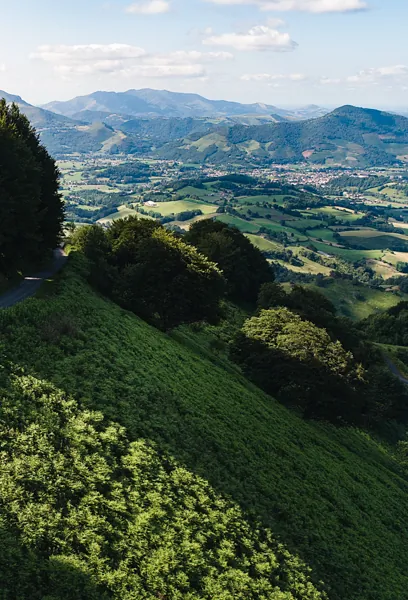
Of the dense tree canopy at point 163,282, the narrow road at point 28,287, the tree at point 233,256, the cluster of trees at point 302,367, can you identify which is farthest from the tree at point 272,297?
the narrow road at point 28,287

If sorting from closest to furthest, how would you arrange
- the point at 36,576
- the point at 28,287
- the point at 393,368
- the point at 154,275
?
the point at 36,576
the point at 28,287
the point at 154,275
the point at 393,368

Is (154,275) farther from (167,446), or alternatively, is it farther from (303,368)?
(167,446)

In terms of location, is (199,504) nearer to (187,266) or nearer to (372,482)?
(372,482)

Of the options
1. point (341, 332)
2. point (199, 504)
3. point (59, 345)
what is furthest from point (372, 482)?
point (341, 332)

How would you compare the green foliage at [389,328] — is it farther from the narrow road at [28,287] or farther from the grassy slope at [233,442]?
the narrow road at [28,287]

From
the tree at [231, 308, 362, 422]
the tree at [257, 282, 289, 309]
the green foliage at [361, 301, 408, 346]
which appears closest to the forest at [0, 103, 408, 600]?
the tree at [231, 308, 362, 422]

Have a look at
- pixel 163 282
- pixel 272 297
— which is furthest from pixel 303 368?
pixel 272 297

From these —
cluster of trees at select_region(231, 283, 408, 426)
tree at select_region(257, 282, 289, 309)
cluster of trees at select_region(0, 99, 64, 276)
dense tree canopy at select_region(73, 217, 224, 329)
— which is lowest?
cluster of trees at select_region(231, 283, 408, 426)

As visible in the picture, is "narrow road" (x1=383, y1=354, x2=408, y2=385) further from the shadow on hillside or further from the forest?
the shadow on hillside
